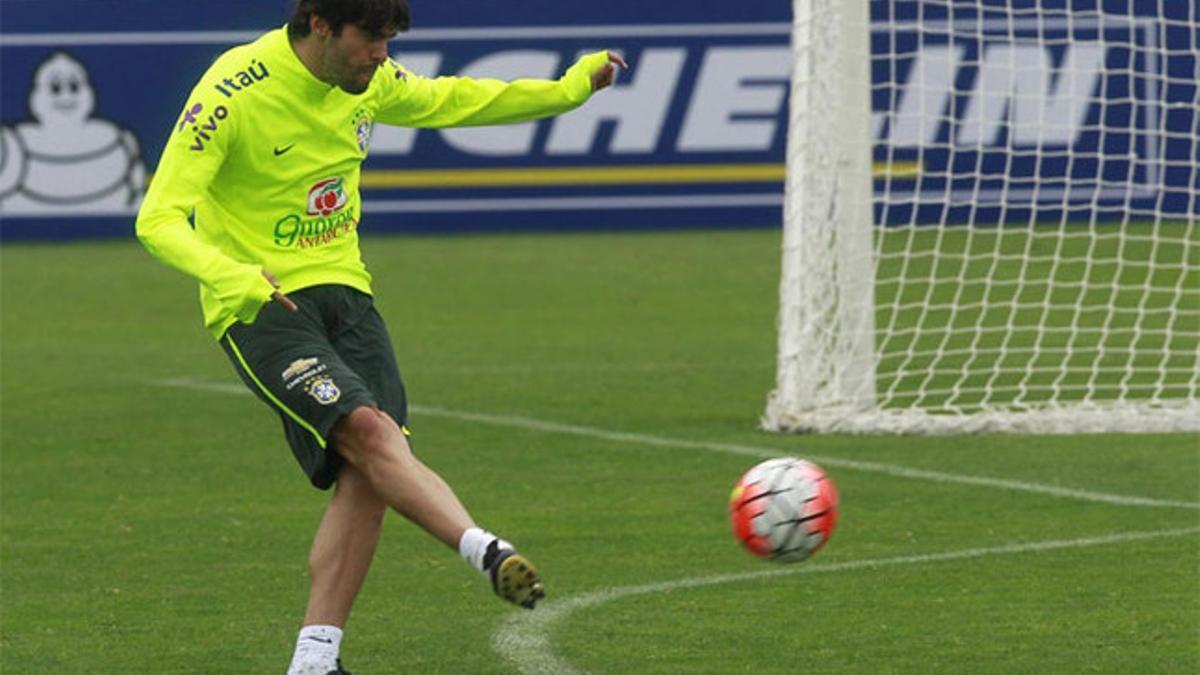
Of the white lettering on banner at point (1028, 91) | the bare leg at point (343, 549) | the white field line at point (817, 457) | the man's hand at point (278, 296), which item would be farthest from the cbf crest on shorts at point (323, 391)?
the white lettering on banner at point (1028, 91)

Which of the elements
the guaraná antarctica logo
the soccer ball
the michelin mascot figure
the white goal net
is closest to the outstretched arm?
the guaraná antarctica logo

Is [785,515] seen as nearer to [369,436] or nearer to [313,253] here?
[369,436]

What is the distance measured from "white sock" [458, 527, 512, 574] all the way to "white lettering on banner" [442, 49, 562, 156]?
15.4 metres

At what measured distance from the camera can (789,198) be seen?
1180 cm

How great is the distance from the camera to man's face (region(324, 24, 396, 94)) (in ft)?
21.0

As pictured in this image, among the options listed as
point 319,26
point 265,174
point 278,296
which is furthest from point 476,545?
point 319,26

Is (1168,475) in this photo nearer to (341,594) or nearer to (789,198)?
→ (789,198)

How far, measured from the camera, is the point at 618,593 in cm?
800

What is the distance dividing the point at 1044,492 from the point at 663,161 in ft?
41.0

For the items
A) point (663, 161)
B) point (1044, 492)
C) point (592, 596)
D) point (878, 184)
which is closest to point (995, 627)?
point (592, 596)

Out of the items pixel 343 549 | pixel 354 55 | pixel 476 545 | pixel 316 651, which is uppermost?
pixel 354 55

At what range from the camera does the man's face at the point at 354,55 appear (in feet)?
21.0

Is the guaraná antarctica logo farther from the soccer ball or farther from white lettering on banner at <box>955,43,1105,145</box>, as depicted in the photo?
white lettering on banner at <box>955,43,1105,145</box>

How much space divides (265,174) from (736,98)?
15.6 m
